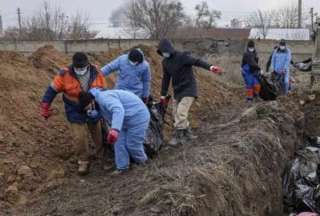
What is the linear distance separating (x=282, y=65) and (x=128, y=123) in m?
7.47

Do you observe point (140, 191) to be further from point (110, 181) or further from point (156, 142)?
point (156, 142)

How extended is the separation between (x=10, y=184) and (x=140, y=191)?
6.42 ft

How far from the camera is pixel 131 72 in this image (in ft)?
25.7

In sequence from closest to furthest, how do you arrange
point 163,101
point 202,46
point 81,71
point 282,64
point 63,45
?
point 81,71 → point 163,101 → point 282,64 → point 63,45 → point 202,46

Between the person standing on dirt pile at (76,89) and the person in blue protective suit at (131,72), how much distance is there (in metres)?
0.99

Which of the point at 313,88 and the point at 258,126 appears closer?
the point at 258,126

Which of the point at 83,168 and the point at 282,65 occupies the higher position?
the point at 282,65

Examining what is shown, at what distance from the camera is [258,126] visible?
8094 millimetres

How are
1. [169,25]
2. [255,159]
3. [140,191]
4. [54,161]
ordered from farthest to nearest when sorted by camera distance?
[169,25] → [54,161] → [255,159] → [140,191]

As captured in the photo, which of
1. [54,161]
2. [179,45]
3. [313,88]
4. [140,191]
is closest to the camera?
[140,191]

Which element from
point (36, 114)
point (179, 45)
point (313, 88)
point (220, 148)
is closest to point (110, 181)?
point (220, 148)

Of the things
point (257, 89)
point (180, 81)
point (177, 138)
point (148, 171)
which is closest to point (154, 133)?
point (177, 138)

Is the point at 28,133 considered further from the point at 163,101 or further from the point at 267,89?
the point at 267,89

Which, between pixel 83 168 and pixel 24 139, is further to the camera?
pixel 24 139
